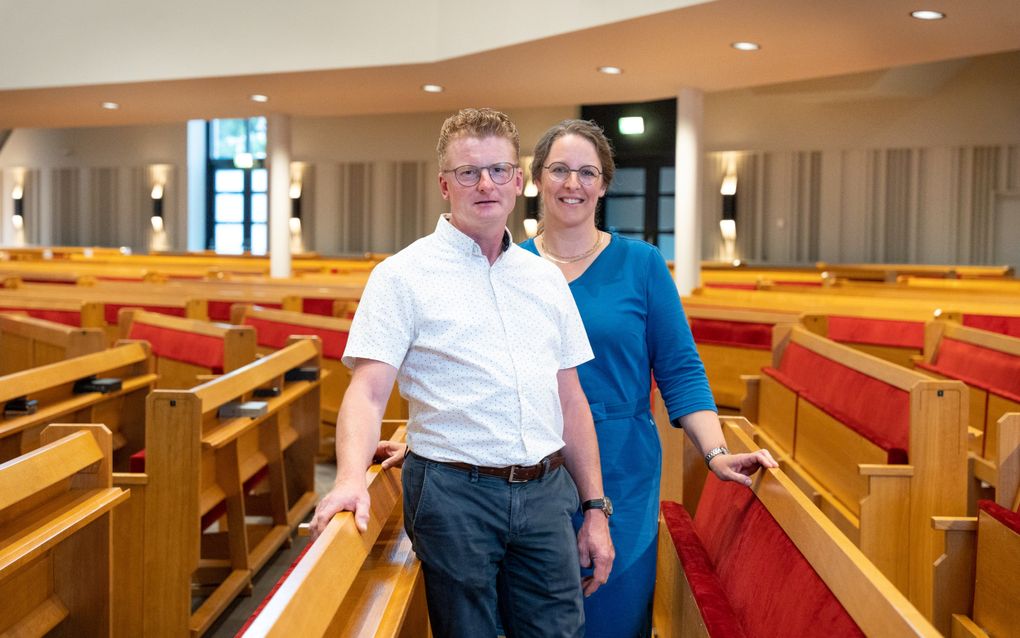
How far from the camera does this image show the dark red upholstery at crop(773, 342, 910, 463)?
3.29 meters

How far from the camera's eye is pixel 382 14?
28.5 feet

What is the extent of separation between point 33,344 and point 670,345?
4056 mm

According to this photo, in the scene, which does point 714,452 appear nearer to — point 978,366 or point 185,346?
point 978,366

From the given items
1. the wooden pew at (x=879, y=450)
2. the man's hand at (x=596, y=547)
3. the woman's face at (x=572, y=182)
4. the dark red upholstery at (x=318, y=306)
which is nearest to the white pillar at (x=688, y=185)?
the dark red upholstery at (x=318, y=306)

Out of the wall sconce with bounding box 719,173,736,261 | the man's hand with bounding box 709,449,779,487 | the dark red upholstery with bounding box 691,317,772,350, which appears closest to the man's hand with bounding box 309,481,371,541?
the man's hand with bounding box 709,449,779,487

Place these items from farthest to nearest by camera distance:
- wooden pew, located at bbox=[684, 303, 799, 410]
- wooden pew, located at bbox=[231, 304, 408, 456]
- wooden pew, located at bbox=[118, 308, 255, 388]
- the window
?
the window
wooden pew, located at bbox=[684, 303, 799, 410]
wooden pew, located at bbox=[231, 304, 408, 456]
wooden pew, located at bbox=[118, 308, 255, 388]

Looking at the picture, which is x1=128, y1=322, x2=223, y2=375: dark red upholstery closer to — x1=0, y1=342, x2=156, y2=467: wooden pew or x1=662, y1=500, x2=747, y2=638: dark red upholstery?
x1=0, y1=342, x2=156, y2=467: wooden pew

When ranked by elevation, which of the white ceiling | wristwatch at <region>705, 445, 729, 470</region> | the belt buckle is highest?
the white ceiling

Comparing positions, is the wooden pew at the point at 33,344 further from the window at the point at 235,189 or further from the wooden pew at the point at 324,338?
the window at the point at 235,189

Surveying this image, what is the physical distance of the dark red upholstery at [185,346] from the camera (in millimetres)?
5160

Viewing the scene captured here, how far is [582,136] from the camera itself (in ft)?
7.38

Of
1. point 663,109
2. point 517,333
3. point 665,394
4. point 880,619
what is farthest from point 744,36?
point 663,109

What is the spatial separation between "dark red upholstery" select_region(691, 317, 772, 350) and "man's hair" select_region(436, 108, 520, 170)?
14.9ft

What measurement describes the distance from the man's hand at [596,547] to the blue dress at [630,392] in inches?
7.4
